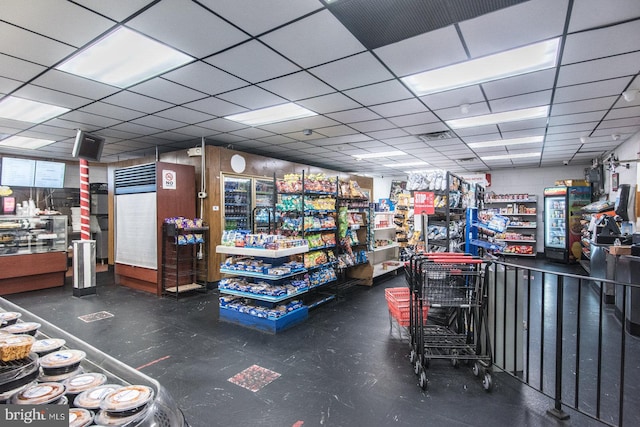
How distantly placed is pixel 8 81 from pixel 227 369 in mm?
4368

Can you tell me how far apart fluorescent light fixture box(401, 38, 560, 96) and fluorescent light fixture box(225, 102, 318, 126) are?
1816 mm

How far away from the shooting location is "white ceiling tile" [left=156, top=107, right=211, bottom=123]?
501 centimetres

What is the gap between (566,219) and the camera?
10008 mm

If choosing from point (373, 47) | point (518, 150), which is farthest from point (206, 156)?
point (518, 150)

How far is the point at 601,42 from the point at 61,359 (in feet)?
14.8

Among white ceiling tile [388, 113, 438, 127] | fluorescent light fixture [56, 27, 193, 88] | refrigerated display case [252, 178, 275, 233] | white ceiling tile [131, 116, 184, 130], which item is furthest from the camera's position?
refrigerated display case [252, 178, 275, 233]

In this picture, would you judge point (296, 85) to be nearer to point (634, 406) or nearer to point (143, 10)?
point (143, 10)

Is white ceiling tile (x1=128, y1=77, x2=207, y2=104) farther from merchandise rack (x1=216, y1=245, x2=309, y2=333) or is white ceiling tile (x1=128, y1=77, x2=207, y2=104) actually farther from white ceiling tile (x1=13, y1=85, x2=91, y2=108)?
merchandise rack (x1=216, y1=245, x2=309, y2=333)

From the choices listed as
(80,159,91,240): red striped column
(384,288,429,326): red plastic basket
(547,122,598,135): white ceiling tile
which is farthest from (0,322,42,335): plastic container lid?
(547,122,598,135): white ceiling tile

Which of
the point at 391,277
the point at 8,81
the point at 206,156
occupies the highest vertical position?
the point at 8,81

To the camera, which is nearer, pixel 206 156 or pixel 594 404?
pixel 594 404

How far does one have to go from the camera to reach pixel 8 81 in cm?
393

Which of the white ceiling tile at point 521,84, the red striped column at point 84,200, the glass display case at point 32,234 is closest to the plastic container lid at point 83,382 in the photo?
the white ceiling tile at point 521,84

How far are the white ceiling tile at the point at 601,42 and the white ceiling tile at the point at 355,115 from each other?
2.57m
